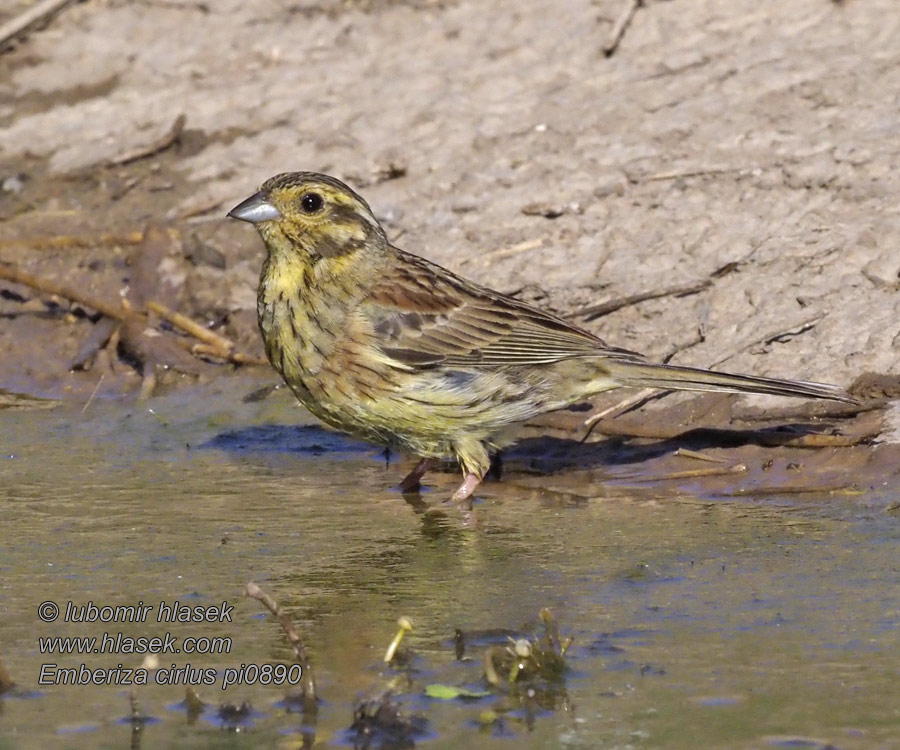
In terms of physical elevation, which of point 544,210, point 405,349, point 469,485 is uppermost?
point 544,210

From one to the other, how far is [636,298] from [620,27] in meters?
2.43

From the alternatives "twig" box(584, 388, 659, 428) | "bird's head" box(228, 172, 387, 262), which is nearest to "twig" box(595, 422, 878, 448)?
"twig" box(584, 388, 659, 428)

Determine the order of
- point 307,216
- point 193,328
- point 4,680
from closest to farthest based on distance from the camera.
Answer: point 4,680 < point 307,216 < point 193,328

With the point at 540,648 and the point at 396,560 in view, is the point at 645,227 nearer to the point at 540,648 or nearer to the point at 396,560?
the point at 396,560

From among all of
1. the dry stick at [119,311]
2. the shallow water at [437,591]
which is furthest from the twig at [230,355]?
the shallow water at [437,591]

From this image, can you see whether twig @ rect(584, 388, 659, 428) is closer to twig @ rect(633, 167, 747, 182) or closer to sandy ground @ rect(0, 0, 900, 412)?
sandy ground @ rect(0, 0, 900, 412)

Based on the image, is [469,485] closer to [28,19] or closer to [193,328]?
[193,328]

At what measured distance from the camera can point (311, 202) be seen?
6.38 m

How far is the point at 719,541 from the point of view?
529 centimetres

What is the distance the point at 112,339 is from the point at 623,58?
3.23 m

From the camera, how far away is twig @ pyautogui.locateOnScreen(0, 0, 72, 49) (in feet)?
35.0

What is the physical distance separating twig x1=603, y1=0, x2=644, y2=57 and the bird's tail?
9.99 feet

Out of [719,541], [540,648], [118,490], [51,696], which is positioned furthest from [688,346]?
[51,696]

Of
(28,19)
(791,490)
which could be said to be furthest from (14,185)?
(791,490)
